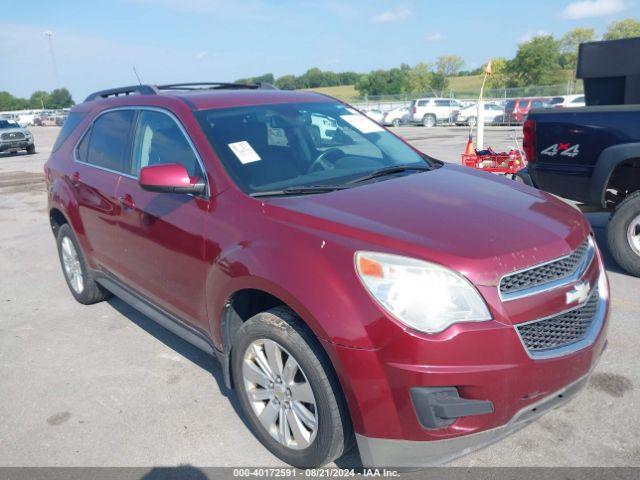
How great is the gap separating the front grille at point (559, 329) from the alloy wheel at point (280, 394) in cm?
96

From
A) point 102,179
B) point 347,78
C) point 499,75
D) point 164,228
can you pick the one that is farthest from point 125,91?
point 347,78

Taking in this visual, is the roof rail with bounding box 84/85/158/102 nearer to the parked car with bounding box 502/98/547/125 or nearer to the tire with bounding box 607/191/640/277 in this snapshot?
the tire with bounding box 607/191/640/277

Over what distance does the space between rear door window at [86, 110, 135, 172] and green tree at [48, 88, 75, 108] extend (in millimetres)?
108670

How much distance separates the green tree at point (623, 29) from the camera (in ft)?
238

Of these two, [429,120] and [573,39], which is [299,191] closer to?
[429,120]

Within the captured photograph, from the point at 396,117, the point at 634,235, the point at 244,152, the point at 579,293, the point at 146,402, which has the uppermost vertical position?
the point at 244,152

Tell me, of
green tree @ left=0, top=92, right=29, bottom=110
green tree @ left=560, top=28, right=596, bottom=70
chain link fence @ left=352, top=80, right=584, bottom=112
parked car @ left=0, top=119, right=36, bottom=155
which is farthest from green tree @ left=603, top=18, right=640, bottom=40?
green tree @ left=0, top=92, right=29, bottom=110

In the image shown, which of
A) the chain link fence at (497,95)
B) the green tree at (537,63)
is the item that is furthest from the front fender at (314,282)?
the green tree at (537,63)

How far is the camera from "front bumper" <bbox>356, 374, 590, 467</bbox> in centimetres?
226

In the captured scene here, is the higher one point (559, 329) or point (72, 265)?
point (559, 329)

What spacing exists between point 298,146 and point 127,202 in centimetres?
122

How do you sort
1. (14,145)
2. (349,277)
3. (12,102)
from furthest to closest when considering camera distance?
(12,102), (14,145), (349,277)

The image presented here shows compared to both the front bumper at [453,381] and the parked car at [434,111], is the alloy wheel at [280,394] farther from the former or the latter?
the parked car at [434,111]

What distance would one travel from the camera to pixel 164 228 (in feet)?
10.9
